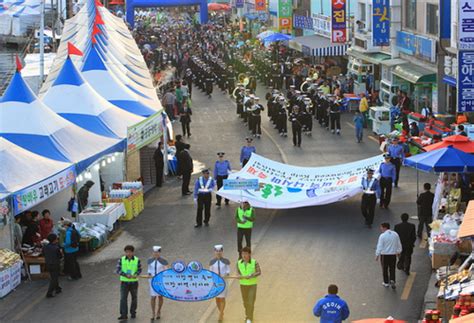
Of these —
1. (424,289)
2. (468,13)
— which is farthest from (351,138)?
(424,289)

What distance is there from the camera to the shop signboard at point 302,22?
58.3 m

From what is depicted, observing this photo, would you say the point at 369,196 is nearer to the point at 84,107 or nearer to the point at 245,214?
the point at 245,214

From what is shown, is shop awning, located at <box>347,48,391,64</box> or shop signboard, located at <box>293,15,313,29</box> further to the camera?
shop signboard, located at <box>293,15,313,29</box>

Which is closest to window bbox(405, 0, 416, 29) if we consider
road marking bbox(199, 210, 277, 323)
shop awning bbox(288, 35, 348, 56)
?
shop awning bbox(288, 35, 348, 56)

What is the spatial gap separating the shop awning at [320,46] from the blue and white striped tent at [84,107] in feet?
82.3

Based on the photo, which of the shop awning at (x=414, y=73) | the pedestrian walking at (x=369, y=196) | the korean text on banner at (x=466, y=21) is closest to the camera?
the pedestrian walking at (x=369, y=196)

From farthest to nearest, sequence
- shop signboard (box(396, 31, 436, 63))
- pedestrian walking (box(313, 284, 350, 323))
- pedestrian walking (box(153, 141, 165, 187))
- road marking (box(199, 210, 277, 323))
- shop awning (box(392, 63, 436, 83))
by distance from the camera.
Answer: shop signboard (box(396, 31, 436, 63)), shop awning (box(392, 63, 436, 83)), pedestrian walking (box(153, 141, 165, 187)), road marking (box(199, 210, 277, 323)), pedestrian walking (box(313, 284, 350, 323))

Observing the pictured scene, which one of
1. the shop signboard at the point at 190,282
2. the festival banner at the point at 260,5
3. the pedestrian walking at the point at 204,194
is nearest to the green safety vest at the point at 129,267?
the shop signboard at the point at 190,282

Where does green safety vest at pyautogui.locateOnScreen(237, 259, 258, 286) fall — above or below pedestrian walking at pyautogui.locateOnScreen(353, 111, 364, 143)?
above

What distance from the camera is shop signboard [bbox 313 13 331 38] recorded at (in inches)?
2121

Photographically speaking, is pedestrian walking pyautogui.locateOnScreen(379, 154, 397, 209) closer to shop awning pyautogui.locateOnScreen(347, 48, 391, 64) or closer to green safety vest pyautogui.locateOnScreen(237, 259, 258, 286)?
green safety vest pyautogui.locateOnScreen(237, 259, 258, 286)

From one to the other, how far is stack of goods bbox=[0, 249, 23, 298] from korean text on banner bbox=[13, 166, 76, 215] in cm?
82

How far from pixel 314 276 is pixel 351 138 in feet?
55.1

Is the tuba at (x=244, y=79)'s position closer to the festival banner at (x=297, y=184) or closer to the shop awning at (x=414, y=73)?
the shop awning at (x=414, y=73)
